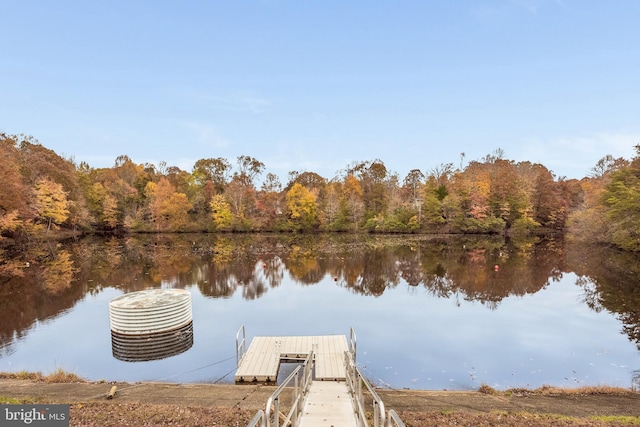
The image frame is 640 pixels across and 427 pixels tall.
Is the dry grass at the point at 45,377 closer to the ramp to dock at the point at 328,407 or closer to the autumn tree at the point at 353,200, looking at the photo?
the ramp to dock at the point at 328,407

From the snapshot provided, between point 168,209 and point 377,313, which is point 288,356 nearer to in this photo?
point 377,313

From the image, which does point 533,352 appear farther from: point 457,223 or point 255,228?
point 255,228

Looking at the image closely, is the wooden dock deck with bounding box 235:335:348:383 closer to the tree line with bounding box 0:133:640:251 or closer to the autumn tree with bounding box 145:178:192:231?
the tree line with bounding box 0:133:640:251

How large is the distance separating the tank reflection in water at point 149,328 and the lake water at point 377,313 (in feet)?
1.48

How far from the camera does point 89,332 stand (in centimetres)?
1433

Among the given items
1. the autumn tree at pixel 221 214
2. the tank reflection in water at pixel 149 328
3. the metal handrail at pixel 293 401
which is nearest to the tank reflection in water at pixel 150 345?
the tank reflection in water at pixel 149 328

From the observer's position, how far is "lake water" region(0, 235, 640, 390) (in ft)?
37.0

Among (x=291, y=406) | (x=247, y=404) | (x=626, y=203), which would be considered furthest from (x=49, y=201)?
(x=626, y=203)

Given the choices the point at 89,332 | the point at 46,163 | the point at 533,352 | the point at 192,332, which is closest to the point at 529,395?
the point at 533,352

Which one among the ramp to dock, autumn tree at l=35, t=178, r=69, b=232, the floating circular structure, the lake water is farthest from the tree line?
the ramp to dock

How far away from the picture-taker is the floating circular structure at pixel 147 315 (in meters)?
13.2

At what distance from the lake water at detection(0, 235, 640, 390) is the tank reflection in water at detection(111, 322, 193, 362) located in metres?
0.28

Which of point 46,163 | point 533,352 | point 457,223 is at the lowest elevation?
point 533,352

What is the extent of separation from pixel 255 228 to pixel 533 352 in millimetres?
58148
